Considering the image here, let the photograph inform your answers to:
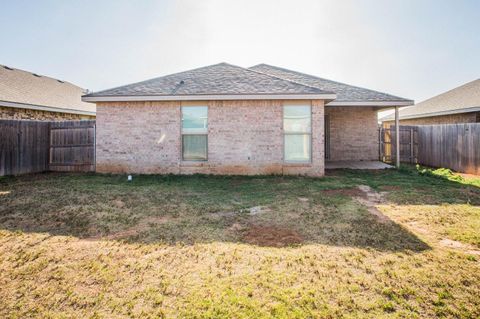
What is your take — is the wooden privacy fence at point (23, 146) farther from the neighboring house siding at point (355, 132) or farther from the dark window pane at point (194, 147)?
the neighboring house siding at point (355, 132)

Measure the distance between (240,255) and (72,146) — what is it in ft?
36.1

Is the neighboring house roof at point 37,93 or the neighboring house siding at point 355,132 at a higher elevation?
the neighboring house roof at point 37,93

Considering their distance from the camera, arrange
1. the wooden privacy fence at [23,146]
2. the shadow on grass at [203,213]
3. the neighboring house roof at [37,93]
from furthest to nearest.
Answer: the neighboring house roof at [37,93] → the wooden privacy fence at [23,146] → the shadow on grass at [203,213]

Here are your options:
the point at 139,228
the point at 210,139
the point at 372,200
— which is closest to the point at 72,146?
the point at 210,139

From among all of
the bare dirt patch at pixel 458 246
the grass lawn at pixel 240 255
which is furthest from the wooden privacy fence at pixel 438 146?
the bare dirt patch at pixel 458 246

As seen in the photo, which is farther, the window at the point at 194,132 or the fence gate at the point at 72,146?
the fence gate at the point at 72,146

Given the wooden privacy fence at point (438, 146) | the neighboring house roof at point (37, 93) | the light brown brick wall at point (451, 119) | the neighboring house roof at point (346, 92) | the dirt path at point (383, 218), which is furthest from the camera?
the light brown brick wall at point (451, 119)

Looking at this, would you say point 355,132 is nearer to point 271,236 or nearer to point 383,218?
point 383,218

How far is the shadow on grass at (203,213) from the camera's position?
165 inches

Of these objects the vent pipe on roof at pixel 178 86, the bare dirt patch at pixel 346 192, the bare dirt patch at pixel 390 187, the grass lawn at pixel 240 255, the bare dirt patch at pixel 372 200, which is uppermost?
the vent pipe on roof at pixel 178 86

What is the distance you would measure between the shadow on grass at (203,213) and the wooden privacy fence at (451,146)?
6101 mm

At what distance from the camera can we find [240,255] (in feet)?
11.7

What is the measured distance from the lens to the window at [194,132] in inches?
389

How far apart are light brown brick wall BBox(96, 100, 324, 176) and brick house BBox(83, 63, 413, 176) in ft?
0.12
